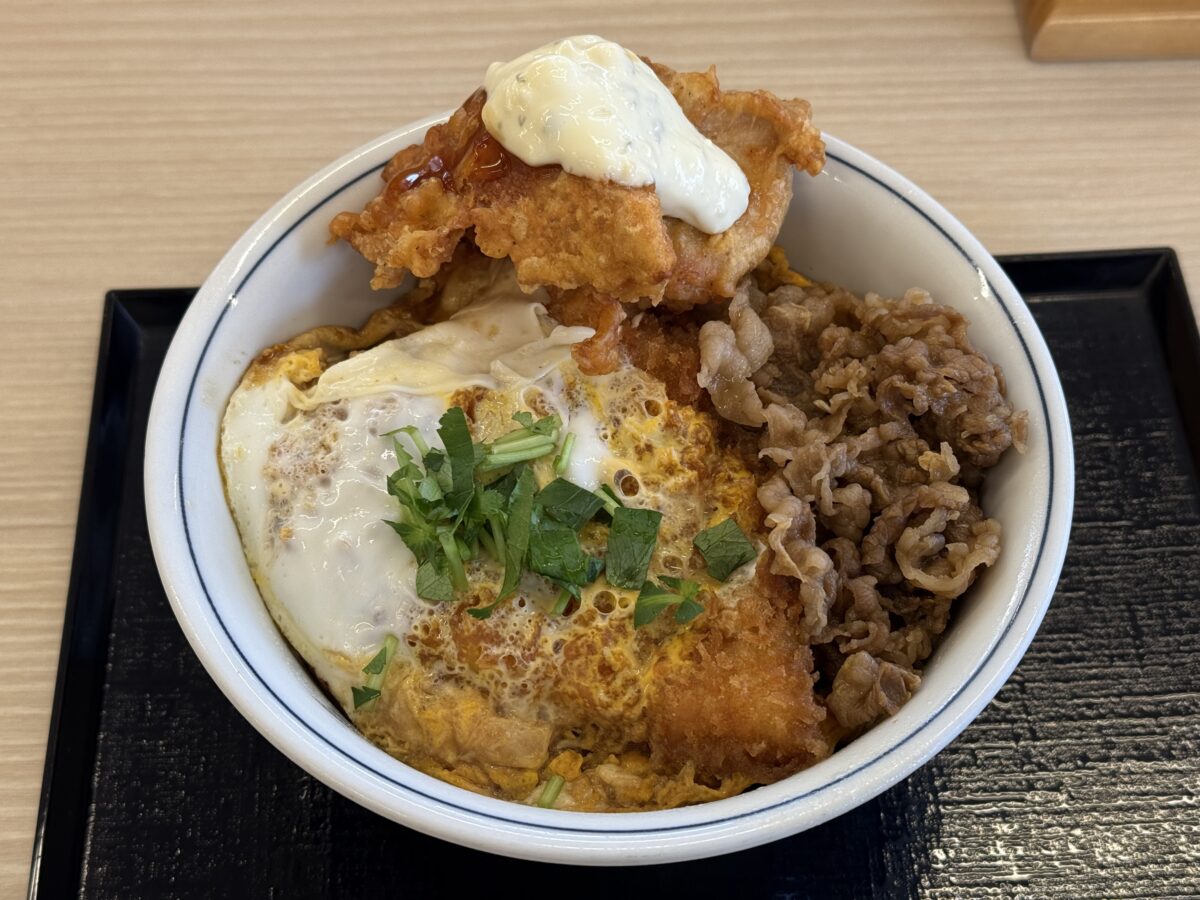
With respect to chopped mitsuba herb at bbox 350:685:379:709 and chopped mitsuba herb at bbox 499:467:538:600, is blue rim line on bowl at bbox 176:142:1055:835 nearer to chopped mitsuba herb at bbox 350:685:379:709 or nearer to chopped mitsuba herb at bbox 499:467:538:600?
chopped mitsuba herb at bbox 350:685:379:709

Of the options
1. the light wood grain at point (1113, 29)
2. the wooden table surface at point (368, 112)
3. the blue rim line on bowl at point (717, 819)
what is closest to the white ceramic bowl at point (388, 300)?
the blue rim line on bowl at point (717, 819)

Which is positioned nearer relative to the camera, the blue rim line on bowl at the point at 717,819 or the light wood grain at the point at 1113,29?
the blue rim line on bowl at the point at 717,819

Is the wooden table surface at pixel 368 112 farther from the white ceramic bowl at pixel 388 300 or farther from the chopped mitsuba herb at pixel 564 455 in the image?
the chopped mitsuba herb at pixel 564 455

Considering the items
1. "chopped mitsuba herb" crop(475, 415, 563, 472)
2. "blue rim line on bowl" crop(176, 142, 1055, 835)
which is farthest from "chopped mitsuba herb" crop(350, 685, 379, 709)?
"chopped mitsuba herb" crop(475, 415, 563, 472)

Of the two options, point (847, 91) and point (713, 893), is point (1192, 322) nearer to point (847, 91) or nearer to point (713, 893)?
point (847, 91)

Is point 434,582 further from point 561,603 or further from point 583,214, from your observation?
point 583,214

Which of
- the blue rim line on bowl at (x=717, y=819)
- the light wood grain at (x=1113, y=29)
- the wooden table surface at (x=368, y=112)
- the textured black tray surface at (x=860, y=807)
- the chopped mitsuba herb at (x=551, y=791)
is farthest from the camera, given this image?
the light wood grain at (x=1113, y=29)
